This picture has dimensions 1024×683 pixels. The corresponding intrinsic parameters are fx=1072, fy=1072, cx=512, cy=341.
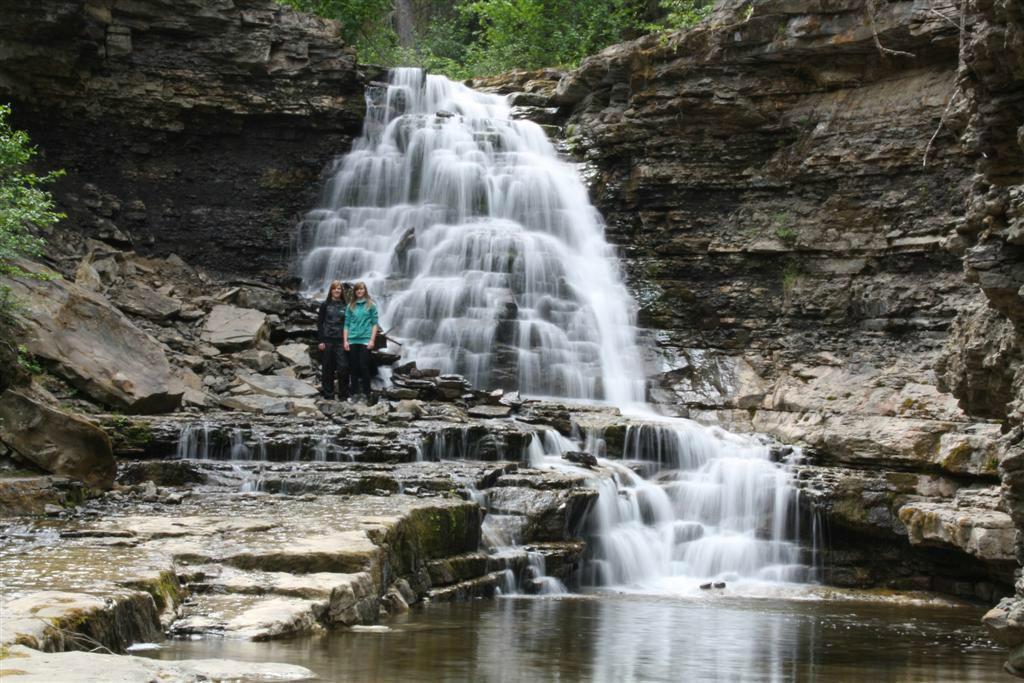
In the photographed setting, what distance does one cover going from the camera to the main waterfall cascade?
13320 millimetres

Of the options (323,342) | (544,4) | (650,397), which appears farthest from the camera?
(544,4)

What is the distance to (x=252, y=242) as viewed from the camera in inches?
870

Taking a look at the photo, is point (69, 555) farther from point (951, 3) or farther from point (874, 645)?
point (951, 3)

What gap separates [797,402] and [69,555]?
12.6 m

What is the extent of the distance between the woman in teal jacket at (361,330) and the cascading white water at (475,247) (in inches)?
96.5

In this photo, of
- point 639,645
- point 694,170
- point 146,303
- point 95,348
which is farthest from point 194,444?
point 694,170

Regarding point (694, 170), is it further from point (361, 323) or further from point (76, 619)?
point (76, 619)

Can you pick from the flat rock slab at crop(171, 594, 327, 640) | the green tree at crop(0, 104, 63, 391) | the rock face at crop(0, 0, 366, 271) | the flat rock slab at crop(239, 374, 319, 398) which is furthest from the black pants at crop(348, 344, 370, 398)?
the flat rock slab at crop(171, 594, 327, 640)

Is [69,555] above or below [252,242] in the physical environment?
below

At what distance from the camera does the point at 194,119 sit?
21750 millimetres

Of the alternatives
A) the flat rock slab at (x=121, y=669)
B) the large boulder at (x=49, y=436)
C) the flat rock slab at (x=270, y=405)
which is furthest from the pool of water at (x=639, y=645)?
the flat rock slab at (x=270, y=405)

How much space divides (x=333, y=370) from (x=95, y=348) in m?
3.43

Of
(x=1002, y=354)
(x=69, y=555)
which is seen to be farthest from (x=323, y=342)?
(x=1002, y=354)

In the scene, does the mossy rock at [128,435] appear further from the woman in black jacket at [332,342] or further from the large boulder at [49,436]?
the woman in black jacket at [332,342]
